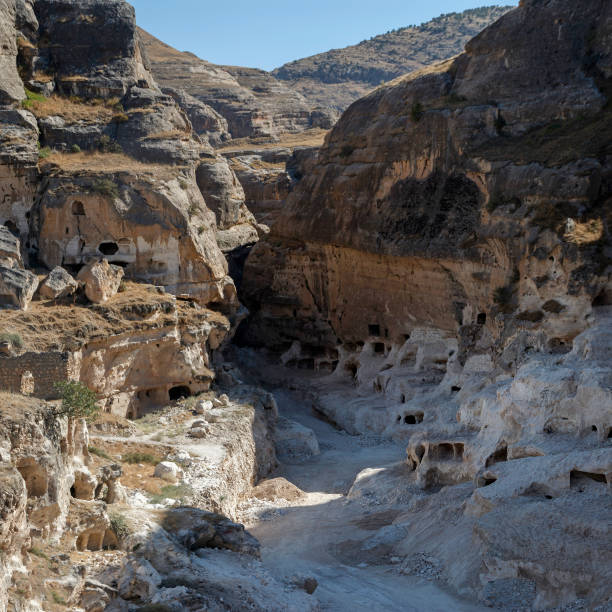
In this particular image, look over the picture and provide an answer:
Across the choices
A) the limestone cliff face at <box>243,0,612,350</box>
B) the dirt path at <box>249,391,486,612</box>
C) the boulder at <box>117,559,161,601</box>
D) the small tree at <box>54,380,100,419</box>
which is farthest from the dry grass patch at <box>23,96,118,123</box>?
the boulder at <box>117,559,161,601</box>

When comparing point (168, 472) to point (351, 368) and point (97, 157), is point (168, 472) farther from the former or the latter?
point (351, 368)

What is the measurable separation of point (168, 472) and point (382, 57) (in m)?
113

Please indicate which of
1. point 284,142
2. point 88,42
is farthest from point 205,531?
point 284,142

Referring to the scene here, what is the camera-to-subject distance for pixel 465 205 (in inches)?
1309

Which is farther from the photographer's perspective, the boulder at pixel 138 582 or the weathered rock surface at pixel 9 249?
the weathered rock surface at pixel 9 249

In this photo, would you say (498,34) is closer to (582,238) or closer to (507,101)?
(507,101)

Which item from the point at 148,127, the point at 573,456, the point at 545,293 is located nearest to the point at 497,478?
the point at 573,456

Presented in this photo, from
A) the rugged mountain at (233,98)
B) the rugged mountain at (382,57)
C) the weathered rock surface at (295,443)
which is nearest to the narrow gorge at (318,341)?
the weathered rock surface at (295,443)

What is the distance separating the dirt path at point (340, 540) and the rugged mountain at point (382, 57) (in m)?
93.2

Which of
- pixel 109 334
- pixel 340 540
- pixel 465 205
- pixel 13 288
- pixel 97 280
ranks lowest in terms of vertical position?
pixel 340 540

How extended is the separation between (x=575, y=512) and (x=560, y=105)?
1975cm

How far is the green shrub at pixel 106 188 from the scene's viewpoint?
31109 mm

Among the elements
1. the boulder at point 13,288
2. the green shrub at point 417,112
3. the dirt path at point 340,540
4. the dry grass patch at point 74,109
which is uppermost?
the green shrub at point 417,112

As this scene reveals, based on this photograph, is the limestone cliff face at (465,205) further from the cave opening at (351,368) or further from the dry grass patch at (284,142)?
the dry grass patch at (284,142)
